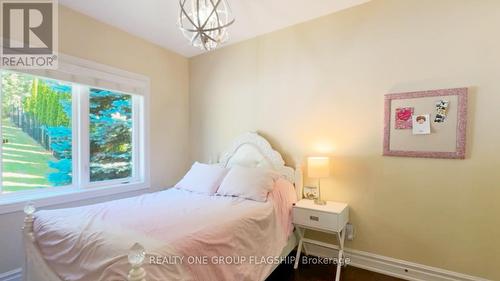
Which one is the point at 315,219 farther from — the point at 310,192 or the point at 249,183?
the point at 249,183

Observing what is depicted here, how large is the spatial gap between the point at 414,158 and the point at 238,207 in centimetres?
166

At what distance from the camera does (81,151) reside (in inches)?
106

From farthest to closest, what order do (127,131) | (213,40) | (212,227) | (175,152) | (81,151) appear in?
(175,152) → (127,131) → (81,151) → (213,40) → (212,227)

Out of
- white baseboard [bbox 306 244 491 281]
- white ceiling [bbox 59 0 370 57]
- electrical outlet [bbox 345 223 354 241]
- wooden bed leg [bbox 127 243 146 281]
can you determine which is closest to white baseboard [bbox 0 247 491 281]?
white baseboard [bbox 306 244 491 281]

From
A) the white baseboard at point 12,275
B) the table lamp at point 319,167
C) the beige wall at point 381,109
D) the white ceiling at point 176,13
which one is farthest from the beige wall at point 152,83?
the table lamp at point 319,167

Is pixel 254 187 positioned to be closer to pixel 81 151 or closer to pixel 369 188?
pixel 369 188

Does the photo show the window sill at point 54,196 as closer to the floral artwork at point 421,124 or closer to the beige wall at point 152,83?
the beige wall at point 152,83

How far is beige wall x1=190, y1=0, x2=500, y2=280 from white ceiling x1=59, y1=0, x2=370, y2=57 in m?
0.14

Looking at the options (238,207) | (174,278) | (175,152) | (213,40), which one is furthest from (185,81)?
(174,278)

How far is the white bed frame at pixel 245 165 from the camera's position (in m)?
1.61

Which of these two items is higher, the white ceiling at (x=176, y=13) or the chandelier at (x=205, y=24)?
the white ceiling at (x=176, y=13)

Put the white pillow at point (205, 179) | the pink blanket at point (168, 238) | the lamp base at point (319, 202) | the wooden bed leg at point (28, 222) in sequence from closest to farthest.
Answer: the pink blanket at point (168, 238)
the wooden bed leg at point (28, 222)
the lamp base at point (319, 202)
the white pillow at point (205, 179)

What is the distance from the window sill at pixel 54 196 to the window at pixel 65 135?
64mm

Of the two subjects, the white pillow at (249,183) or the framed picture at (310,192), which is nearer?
the white pillow at (249,183)
